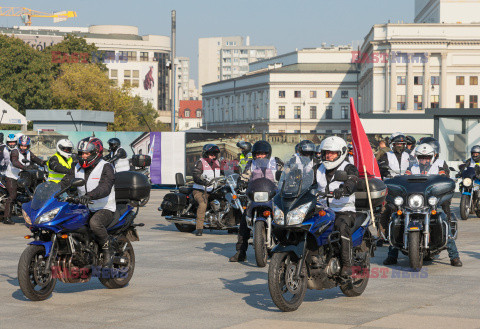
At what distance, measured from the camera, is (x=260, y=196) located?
39.0 ft

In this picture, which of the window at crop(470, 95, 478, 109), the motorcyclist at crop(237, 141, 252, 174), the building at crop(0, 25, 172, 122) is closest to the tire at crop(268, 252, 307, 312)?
the motorcyclist at crop(237, 141, 252, 174)

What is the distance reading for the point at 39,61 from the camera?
7950 centimetres

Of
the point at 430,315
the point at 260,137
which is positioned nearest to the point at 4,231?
the point at 430,315

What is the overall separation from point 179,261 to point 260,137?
2034cm

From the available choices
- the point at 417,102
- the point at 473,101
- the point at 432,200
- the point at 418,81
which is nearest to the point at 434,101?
the point at 417,102

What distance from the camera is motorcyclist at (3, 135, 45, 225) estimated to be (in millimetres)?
17578

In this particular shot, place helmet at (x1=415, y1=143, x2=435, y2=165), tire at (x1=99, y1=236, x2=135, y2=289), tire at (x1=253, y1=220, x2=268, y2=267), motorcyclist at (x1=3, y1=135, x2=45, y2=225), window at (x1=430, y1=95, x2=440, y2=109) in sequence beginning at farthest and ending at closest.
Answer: window at (x1=430, y1=95, x2=440, y2=109) < motorcyclist at (x1=3, y1=135, x2=45, y2=225) < helmet at (x1=415, y1=143, x2=435, y2=165) < tire at (x1=253, y1=220, x2=268, y2=267) < tire at (x1=99, y1=236, x2=135, y2=289)

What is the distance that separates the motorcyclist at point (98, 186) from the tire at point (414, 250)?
3898mm

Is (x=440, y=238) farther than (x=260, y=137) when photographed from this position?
No

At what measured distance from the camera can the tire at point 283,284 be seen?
805 centimetres

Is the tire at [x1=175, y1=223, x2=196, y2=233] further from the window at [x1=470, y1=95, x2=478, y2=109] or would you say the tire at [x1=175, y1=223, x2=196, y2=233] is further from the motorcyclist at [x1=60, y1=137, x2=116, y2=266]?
the window at [x1=470, y1=95, x2=478, y2=109]

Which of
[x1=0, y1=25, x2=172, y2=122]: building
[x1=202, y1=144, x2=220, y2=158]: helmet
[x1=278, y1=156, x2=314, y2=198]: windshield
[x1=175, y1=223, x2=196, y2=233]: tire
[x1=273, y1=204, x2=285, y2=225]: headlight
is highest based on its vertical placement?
[x1=0, y1=25, x2=172, y2=122]: building

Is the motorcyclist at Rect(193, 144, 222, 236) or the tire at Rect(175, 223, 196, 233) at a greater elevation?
the motorcyclist at Rect(193, 144, 222, 236)

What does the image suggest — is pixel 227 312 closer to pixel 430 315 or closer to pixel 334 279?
pixel 334 279
